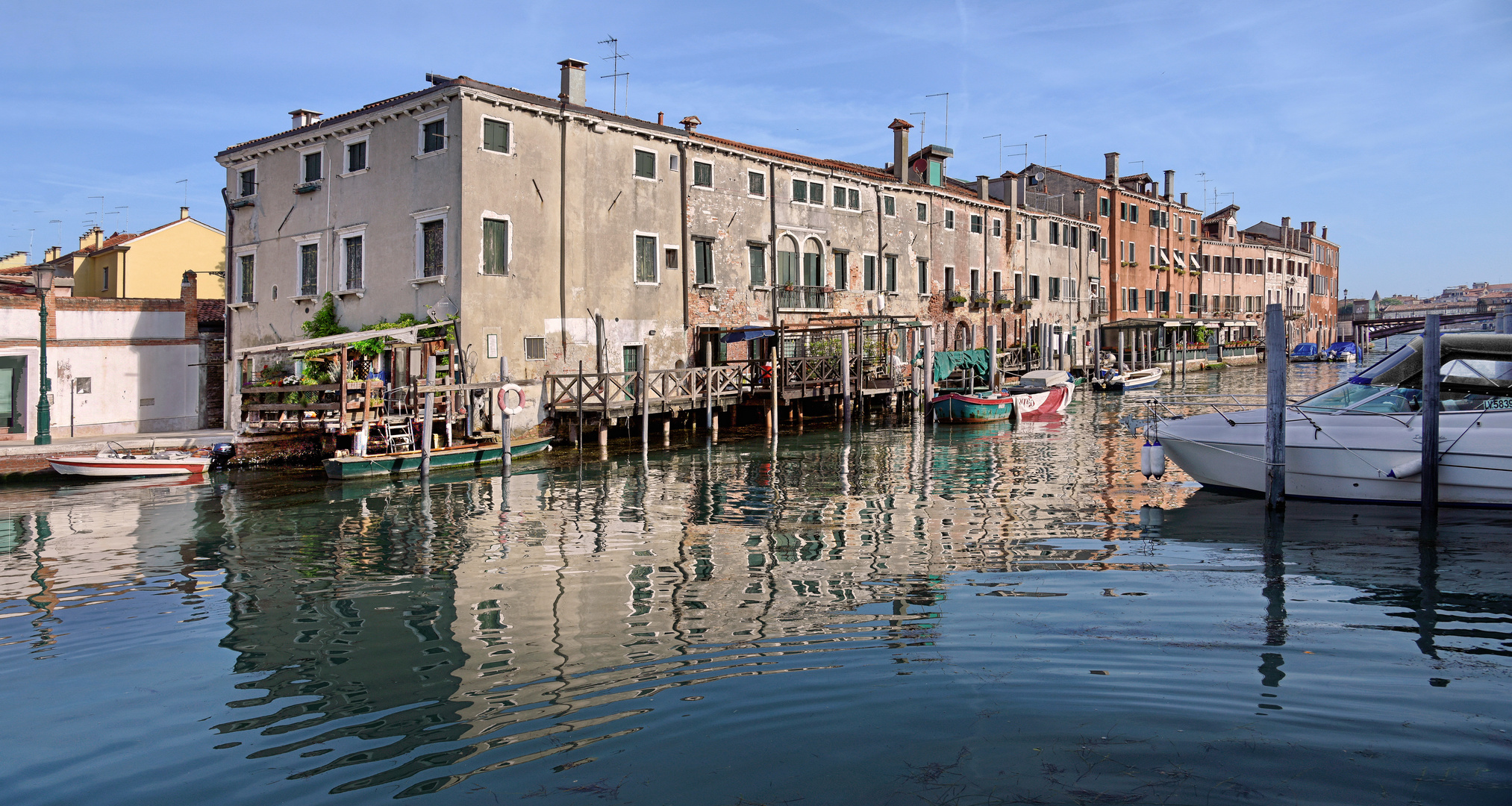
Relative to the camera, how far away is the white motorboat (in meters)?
12.0

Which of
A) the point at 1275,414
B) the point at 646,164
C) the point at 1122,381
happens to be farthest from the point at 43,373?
the point at 1122,381

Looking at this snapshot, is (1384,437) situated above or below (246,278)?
below

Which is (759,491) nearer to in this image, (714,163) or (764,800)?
(764,800)

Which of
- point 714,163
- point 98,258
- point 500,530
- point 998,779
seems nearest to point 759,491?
point 500,530

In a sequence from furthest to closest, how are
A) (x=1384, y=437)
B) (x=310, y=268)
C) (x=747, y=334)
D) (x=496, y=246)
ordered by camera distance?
(x=747, y=334) < (x=310, y=268) < (x=496, y=246) < (x=1384, y=437)

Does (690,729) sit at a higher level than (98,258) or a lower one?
lower

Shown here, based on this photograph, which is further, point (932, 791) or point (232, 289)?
point (232, 289)

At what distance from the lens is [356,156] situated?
23.8m

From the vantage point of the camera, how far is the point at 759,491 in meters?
16.1

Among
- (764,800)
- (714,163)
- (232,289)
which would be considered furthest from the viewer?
(714,163)

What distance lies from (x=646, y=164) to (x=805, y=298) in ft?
24.1

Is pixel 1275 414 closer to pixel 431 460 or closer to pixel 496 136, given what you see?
pixel 431 460

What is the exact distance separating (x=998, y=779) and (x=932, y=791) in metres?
0.35

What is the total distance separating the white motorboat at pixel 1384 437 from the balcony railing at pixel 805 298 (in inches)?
672
